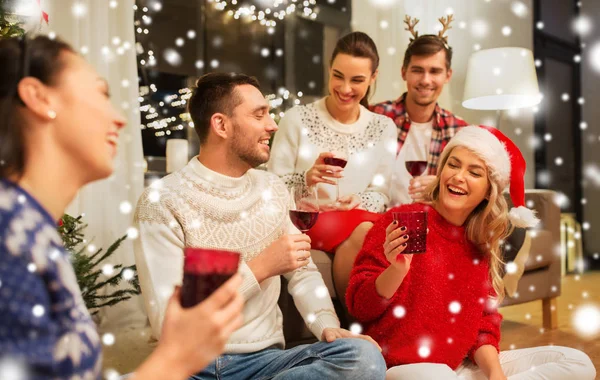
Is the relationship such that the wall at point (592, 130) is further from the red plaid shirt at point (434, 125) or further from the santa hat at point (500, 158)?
the santa hat at point (500, 158)

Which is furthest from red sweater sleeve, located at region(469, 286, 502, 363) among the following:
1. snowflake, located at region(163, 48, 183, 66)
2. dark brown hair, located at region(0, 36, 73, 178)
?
snowflake, located at region(163, 48, 183, 66)

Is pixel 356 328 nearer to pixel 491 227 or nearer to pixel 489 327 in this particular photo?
pixel 489 327

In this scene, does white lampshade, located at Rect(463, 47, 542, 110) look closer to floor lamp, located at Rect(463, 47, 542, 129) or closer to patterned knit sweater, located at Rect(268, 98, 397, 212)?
floor lamp, located at Rect(463, 47, 542, 129)

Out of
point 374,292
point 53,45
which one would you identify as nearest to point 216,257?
point 53,45

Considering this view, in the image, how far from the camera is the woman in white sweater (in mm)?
2301

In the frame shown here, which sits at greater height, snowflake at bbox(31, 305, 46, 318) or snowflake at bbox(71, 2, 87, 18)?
snowflake at bbox(71, 2, 87, 18)

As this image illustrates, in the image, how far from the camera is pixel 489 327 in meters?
1.70

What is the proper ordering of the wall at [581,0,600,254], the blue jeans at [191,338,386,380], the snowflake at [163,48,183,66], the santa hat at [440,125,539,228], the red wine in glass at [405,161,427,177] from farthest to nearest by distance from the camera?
the wall at [581,0,600,254] < the snowflake at [163,48,183,66] < the red wine in glass at [405,161,427,177] < the santa hat at [440,125,539,228] < the blue jeans at [191,338,386,380]

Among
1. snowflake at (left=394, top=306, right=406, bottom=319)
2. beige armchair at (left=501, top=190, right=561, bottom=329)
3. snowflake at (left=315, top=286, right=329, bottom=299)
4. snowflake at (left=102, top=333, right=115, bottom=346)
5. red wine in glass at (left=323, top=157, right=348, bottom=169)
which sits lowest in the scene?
snowflake at (left=102, top=333, right=115, bottom=346)

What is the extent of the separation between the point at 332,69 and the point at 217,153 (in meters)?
1.03

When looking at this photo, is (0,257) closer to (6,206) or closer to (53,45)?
(6,206)

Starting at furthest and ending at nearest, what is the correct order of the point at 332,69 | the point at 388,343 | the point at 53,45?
1. the point at 332,69
2. the point at 388,343
3. the point at 53,45

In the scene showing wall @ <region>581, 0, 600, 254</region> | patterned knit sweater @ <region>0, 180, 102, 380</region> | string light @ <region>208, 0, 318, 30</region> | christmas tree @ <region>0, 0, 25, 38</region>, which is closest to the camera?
patterned knit sweater @ <region>0, 180, 102, 380</region>

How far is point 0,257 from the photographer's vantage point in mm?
629
